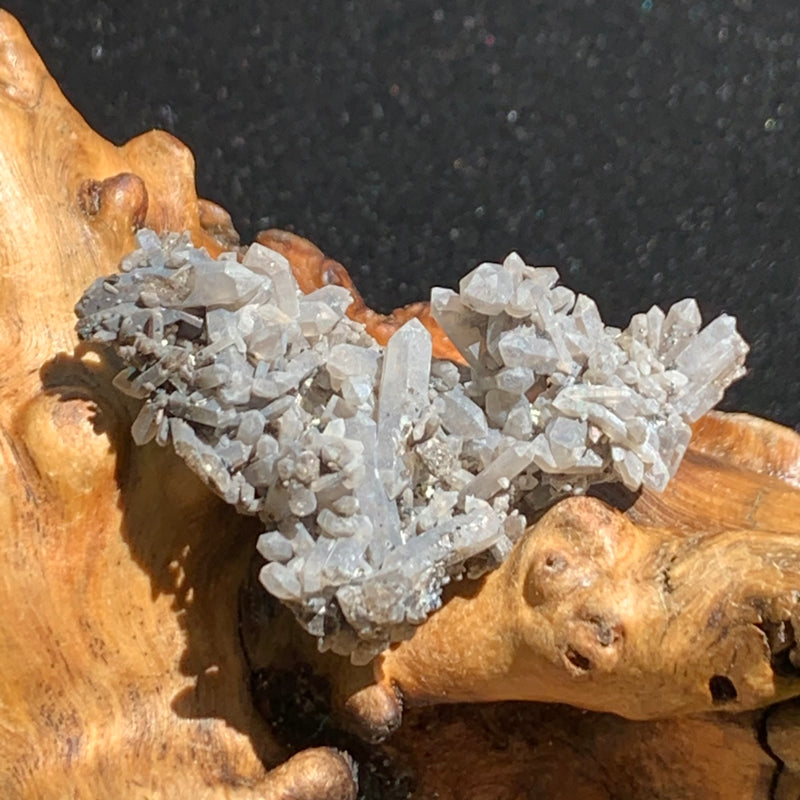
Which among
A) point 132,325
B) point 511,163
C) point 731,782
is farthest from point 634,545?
point 511,163

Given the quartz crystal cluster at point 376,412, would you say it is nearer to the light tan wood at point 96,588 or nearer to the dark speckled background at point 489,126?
the light tan wood at point 96,588

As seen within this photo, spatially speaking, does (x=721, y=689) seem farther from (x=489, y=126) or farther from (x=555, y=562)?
(x=489, y=126)

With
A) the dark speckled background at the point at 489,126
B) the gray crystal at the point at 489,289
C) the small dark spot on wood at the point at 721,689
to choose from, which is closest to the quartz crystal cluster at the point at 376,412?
the gray crystal at the point at 489,289

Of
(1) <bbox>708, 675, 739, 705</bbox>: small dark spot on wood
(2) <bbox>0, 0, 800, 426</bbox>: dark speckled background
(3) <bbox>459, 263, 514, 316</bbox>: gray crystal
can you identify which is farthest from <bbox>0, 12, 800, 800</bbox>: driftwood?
(2) <bbox>0, 0, 800, 426</bbox>: dark speckled background

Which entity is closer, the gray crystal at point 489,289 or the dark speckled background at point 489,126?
the gray crystal at point 489,289

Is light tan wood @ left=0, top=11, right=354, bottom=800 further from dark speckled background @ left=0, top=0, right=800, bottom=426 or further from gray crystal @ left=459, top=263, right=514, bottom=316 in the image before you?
dark speckled background @ left=0, top=0, right=800, bottom=426

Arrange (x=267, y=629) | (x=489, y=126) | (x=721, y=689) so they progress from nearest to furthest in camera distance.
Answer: (x=721, y=689) → (x=267, y=629) → (x=489, y=126)

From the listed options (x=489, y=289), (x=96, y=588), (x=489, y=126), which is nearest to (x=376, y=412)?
(x=489, y=289)
